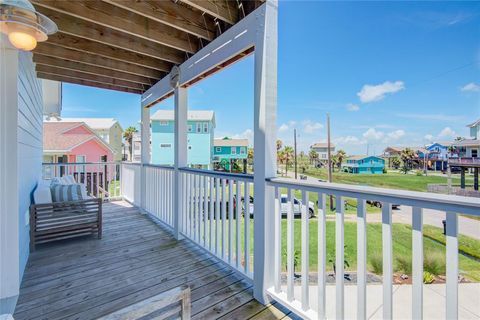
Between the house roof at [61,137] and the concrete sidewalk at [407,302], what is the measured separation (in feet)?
46.2

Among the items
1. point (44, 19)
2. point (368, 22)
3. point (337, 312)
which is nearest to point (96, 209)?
point (44, 19)

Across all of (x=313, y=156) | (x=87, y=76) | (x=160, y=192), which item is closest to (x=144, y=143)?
(x=160, y=192)

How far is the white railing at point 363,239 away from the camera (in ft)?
3.50

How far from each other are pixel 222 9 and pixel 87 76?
3010mm

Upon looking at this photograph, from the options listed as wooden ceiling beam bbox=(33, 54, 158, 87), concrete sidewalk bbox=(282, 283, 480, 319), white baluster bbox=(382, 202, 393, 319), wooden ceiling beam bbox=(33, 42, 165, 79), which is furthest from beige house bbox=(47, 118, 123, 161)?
white baluster bbox=(382, 202, 393, 319)

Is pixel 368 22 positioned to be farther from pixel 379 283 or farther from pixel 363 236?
pixel 363 236

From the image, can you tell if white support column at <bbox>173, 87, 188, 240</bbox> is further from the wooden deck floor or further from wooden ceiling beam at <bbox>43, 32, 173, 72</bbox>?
wooden ceiling beam at <bbox>43, 32, 173, 72</bbox>

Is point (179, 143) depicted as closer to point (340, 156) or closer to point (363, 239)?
point (363, 239)

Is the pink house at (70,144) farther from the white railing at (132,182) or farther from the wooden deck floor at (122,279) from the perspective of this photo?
the wooden deck floor at (122,279)

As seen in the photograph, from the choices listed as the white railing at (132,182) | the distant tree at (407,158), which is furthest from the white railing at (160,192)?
the distant tree at (407,158)

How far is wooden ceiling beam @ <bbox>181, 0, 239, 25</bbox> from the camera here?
2.21 meters

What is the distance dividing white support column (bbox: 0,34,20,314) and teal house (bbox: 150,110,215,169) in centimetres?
209

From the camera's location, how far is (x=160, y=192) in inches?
165

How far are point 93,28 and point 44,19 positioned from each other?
47.7 inches
